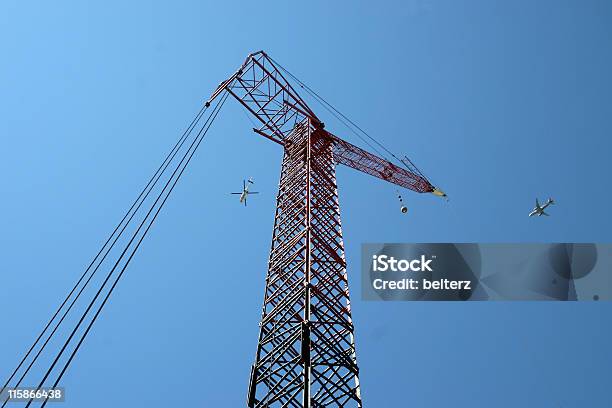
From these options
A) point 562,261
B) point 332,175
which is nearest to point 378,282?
point 332,175

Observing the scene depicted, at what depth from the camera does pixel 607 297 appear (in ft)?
95.4

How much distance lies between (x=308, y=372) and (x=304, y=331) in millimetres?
1333

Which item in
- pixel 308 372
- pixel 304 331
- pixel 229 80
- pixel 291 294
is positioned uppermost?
pixel 229 80

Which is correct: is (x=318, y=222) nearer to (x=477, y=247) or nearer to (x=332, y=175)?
(x=332, y=175)

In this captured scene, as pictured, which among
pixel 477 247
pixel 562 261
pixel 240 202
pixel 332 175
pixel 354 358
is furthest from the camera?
pixel 240 202

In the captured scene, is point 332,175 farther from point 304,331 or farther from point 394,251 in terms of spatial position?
point 304,331

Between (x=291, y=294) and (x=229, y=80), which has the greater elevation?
(x=229, y=80)

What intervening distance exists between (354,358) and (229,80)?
16.9 metres

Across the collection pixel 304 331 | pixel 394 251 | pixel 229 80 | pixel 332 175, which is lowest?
pixel 304 331

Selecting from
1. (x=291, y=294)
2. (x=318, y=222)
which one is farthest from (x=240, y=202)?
(x=291, y=294)

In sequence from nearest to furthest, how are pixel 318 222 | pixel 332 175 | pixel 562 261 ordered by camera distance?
pixel 318 222, pixel 332 175, pixel 562 261

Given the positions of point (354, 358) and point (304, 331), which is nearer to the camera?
point (304, 331)

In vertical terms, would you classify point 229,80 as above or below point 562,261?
above

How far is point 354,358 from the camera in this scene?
16.7 m
